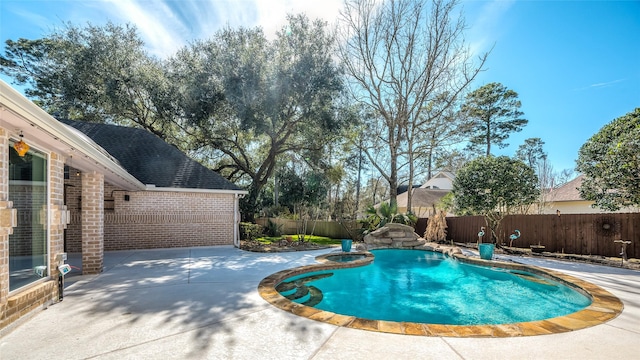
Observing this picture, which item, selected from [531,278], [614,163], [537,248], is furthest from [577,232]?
[531,278]

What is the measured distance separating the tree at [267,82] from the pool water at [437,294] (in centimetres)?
924

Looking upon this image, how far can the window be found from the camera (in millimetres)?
3961

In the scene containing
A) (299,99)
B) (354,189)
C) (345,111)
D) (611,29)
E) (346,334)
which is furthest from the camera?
(354,189)

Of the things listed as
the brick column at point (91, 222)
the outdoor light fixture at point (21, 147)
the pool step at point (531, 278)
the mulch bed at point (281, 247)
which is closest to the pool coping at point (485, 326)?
the pool step at point (531, 278)

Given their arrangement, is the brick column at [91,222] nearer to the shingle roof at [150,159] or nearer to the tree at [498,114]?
the shingle roof at [150,159]

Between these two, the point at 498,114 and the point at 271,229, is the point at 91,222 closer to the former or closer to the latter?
the point at 271,229

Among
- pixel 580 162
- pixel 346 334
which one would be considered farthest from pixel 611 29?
pixel 346 334

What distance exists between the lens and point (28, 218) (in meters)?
4.40

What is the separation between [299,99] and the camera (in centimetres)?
1584

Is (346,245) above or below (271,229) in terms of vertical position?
above

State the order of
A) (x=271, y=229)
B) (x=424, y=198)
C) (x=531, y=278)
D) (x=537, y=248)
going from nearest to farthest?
(x=531, y=278)
(x=537, y=248)
(x=271, y=229)
(x=424, y=198)

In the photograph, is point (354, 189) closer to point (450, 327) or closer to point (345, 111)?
point (345, 111)

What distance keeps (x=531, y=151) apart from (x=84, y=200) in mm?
40225

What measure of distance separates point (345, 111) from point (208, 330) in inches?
580
